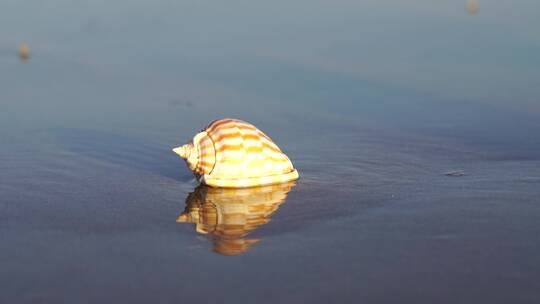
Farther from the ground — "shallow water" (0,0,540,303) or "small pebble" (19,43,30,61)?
"small pebble" (19,43,30,61)

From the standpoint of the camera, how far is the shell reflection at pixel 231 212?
4.73 m

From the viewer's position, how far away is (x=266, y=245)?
15.2 ft

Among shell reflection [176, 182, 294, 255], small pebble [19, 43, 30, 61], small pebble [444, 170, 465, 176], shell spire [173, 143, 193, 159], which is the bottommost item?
shell reflection [176, 182, 294, 255]

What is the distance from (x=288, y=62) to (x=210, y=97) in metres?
1.33

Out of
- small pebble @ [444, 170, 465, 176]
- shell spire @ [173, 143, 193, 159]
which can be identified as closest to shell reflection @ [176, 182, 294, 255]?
shell spire @ [173, 143, 193, 159]

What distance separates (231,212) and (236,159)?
717 millimetres

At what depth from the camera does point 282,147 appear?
7.10 metres

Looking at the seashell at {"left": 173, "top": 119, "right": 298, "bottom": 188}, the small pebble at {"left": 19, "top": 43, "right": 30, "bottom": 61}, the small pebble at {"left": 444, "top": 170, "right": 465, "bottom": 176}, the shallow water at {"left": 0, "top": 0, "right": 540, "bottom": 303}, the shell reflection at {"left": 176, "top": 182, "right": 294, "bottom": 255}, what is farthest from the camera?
the small pebble at {"left": 19, "top": 43, "right": 30, "bottom": 61}

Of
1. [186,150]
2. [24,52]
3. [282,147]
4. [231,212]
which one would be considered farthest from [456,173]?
[24,52]

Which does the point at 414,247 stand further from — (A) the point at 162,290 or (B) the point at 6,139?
(B) the point at 6,139

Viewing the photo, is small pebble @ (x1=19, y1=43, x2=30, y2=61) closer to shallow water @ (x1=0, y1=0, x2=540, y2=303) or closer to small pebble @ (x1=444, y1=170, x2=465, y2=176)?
shallow water @ (x1=0, y1=0, x2=540, y2=303)

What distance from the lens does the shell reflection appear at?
15.5 feet

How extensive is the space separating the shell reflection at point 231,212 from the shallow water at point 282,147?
2cm

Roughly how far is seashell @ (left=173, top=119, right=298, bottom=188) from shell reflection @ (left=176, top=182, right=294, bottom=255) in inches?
2.7
